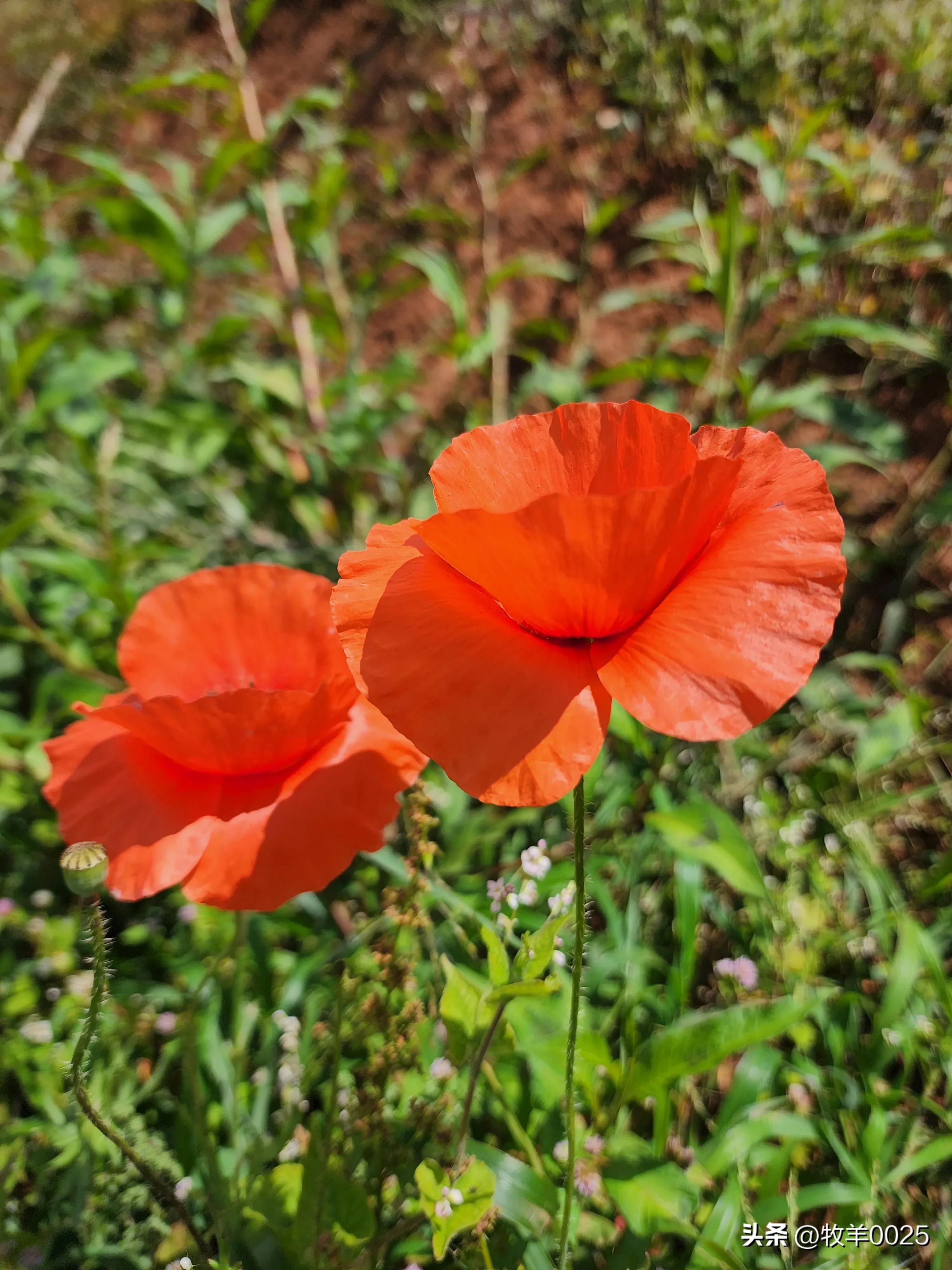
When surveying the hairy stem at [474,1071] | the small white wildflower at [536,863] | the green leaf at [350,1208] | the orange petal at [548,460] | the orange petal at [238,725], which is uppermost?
the orange petal at [548,460]

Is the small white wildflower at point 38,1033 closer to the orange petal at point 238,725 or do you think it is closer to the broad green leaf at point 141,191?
the orange petal at point 238,725

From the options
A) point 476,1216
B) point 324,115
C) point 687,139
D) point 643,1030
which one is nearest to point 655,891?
point 643,1030

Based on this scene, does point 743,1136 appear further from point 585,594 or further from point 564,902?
point 585,594

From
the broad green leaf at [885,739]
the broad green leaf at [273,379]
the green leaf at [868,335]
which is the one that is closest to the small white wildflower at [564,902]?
the broad green leaf at [885,739]

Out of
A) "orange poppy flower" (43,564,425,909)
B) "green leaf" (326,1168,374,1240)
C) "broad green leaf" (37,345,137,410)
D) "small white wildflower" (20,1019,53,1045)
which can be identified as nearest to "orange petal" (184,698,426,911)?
"orange poppy flower" (43,564,425,909)

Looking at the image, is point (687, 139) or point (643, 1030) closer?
point (643, 1030)

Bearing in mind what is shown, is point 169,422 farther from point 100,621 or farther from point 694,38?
point 694,38

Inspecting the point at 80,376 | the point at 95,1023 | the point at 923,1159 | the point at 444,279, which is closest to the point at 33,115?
the point at 80,376
